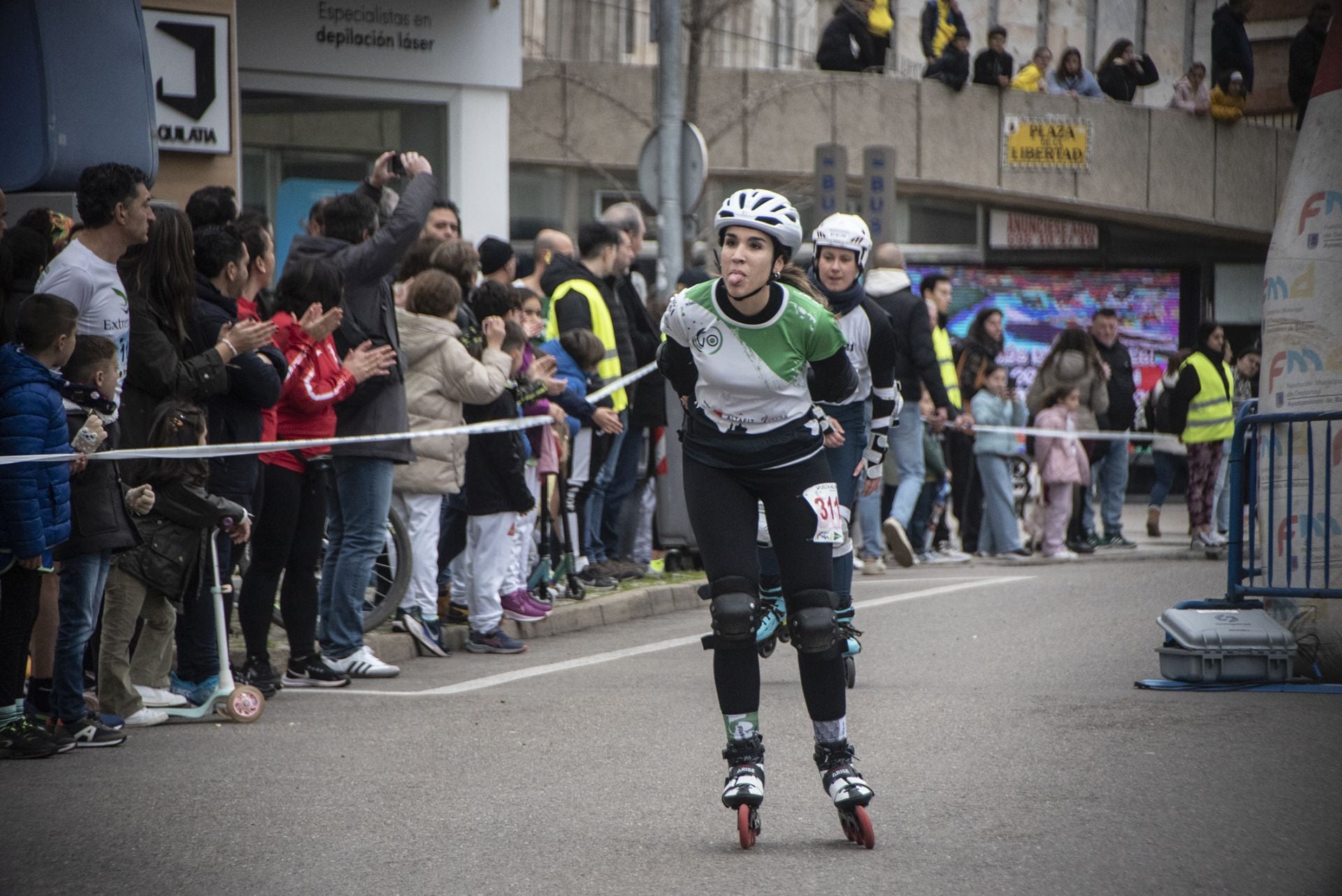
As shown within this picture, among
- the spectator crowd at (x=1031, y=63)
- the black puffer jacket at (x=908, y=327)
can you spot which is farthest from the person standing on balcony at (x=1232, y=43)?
the black puffer jacket at (x=908, y=327)

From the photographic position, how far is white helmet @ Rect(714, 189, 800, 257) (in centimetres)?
561

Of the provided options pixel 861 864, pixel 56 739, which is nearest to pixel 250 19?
pixel 56 739

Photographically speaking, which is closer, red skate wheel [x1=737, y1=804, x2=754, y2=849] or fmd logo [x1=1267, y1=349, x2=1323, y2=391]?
red skate wheel [x1=737, y1=804, x2=754, y2=849]

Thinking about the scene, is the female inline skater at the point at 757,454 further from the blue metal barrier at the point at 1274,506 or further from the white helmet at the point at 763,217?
the blue metal barrier at the point at 1274,506

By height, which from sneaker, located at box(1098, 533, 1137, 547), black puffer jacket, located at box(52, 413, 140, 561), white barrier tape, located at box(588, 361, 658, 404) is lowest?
sneaker, located at box(1098, 533, 1137, 547)

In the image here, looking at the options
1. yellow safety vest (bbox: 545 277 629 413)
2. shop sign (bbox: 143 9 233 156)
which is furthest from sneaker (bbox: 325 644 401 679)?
shop sign (bbox: 143 9 233 156)

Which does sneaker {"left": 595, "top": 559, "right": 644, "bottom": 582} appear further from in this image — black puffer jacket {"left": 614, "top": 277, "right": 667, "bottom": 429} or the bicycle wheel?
the bicycle wheel

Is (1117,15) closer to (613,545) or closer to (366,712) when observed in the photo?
(613,545)

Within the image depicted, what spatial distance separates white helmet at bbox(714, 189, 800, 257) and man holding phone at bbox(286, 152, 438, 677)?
3204 millimetres

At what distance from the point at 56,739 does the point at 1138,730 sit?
414 cm

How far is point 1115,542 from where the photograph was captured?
671 inches

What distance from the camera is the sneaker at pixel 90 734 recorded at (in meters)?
6.84

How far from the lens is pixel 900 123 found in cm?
2403

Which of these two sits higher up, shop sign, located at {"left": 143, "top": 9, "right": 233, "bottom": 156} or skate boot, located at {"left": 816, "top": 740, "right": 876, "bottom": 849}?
shop sign, located at {"left": 143, "top": 9, "right": 233, "bottom": 156}
